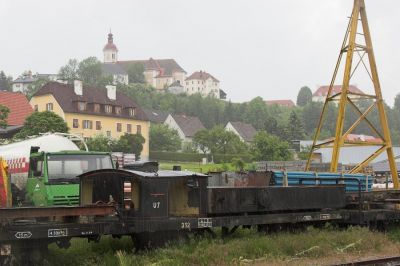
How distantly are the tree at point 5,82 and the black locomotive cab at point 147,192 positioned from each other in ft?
582

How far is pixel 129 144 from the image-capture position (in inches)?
2758

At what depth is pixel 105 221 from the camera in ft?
34.8

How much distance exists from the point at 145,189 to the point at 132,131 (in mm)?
74106

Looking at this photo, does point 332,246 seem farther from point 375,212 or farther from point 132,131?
point 132,131

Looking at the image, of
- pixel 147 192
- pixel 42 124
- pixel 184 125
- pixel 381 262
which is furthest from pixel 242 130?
pixel 147 192

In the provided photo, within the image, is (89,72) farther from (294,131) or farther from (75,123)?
(75,123)

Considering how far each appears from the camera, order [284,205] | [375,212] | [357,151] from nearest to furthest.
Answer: [284,205] → [375,212] → [357,151]

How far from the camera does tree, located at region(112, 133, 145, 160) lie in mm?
65938

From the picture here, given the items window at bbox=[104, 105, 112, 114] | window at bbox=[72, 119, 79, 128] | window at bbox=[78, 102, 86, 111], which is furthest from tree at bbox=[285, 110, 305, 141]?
window at bbox=[72, 119, 79, 128]

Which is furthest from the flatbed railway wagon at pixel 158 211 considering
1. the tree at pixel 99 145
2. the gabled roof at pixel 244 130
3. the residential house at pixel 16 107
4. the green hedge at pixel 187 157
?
the gabled roof at pixel 244 130

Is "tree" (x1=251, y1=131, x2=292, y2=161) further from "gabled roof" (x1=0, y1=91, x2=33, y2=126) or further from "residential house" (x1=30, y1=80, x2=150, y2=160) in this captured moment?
"gabled roof" (x1=0, y1=91, x2=33, y2=126)

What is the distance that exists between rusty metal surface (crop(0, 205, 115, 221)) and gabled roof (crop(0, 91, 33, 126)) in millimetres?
55131

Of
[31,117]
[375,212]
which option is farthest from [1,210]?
[31,117]

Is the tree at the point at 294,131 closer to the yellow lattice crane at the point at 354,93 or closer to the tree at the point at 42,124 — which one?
the tree at the point at 42,124
